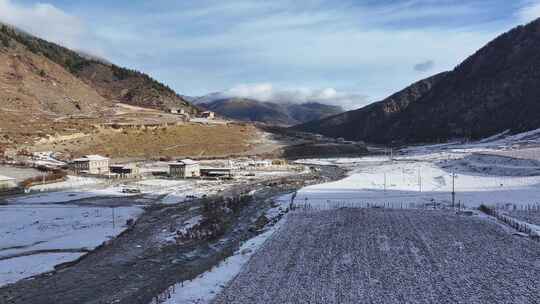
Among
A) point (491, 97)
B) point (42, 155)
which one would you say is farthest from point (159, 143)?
point (491, 97)

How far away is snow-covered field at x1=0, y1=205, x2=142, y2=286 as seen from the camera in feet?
87.5

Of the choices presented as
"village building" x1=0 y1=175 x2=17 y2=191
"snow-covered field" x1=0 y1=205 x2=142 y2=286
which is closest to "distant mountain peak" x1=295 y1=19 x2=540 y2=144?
"village building" x1=0 y1=175 x2=17 y2=191

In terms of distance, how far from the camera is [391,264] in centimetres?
2386

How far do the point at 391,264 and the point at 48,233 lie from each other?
2111 centimetres

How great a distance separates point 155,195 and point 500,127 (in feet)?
402

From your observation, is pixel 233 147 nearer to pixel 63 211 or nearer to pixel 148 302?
pixel 63 211

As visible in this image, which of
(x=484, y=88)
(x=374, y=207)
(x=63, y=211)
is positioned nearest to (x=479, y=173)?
(x=374, y=207)

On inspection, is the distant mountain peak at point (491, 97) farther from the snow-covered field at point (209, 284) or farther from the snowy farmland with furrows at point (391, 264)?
the snow-covered field at point (209, 284)

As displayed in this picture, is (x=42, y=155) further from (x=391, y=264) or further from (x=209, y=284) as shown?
(x=391, y=264)

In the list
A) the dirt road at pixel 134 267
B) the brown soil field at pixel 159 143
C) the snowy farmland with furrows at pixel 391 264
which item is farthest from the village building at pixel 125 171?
the snowy farmland with furrows at pixel 391 264

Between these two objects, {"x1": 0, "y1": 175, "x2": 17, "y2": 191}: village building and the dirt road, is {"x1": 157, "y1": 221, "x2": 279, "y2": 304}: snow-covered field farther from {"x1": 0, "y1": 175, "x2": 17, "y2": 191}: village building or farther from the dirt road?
{"x1": 0, "y1": 175, "x2": 17, "y2": 191}: village building

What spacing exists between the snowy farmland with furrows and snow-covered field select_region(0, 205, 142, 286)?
10.2 metres

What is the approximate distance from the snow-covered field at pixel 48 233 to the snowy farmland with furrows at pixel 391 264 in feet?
33.4

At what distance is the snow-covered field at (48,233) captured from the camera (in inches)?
1049
